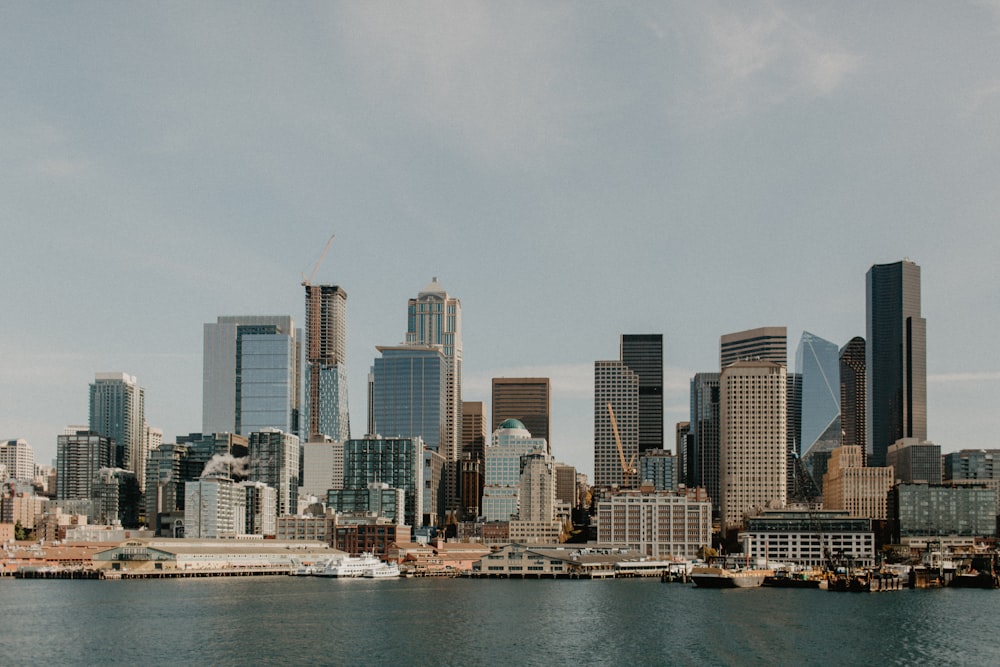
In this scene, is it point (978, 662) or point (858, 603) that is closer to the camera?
point (978, 662)

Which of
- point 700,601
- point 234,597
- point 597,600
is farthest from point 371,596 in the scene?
point 700,601

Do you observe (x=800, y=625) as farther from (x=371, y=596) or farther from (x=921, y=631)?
(x=371, y=596)

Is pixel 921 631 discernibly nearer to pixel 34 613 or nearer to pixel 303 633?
pixel 303 633

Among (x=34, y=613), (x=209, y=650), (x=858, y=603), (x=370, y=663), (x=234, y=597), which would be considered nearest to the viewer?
(x=370, y=663)

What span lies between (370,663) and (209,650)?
18252 millimetres

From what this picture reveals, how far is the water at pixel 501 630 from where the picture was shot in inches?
4697

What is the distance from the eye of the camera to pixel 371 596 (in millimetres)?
199625

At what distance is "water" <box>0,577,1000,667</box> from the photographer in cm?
11931

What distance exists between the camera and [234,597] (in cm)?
19638

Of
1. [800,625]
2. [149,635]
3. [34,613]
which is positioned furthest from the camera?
[34,613]

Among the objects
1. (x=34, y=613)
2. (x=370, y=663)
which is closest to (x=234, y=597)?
(x=34, y=613)

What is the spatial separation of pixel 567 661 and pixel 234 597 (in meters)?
92.8

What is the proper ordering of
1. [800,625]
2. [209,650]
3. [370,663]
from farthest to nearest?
[800,625] < [209,650] < [370,663]

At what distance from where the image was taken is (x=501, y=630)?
464 feet
